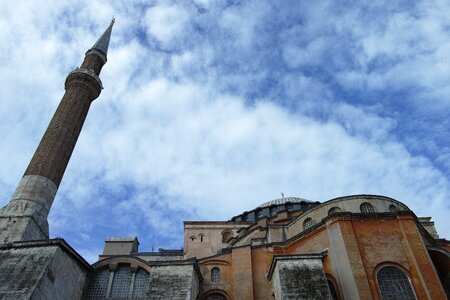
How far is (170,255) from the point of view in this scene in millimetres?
23641

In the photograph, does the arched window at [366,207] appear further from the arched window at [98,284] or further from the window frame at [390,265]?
the arched window at [98,284]

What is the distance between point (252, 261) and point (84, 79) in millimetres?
13677

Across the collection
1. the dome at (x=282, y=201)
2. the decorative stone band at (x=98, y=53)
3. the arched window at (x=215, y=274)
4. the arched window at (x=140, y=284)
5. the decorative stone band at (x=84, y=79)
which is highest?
the decorative stone band at (x=98, y=53)

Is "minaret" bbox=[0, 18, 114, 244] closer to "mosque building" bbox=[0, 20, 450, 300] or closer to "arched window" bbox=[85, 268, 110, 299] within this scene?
"mosque building" bbox=[0, 20, 450, 300]

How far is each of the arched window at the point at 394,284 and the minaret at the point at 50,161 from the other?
43.1ft

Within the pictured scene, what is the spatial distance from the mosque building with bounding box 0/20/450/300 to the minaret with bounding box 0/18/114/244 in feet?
0.15

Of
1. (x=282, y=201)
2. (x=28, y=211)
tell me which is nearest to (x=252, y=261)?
(x=28, y=211)

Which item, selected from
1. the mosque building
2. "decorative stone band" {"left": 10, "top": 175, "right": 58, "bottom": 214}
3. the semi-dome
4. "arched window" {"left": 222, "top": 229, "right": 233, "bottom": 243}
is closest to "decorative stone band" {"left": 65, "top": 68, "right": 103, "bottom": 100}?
the mosque building

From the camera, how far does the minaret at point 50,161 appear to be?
51.5 feet

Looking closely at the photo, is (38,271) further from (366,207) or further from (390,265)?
(366,207)

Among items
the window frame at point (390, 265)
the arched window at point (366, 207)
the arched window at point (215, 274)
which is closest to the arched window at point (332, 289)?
the window frame at point (390, 265)

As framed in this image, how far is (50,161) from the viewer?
18.0 meters

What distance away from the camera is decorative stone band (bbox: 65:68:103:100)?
870 inches

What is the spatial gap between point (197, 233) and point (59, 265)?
11881 millimetres
